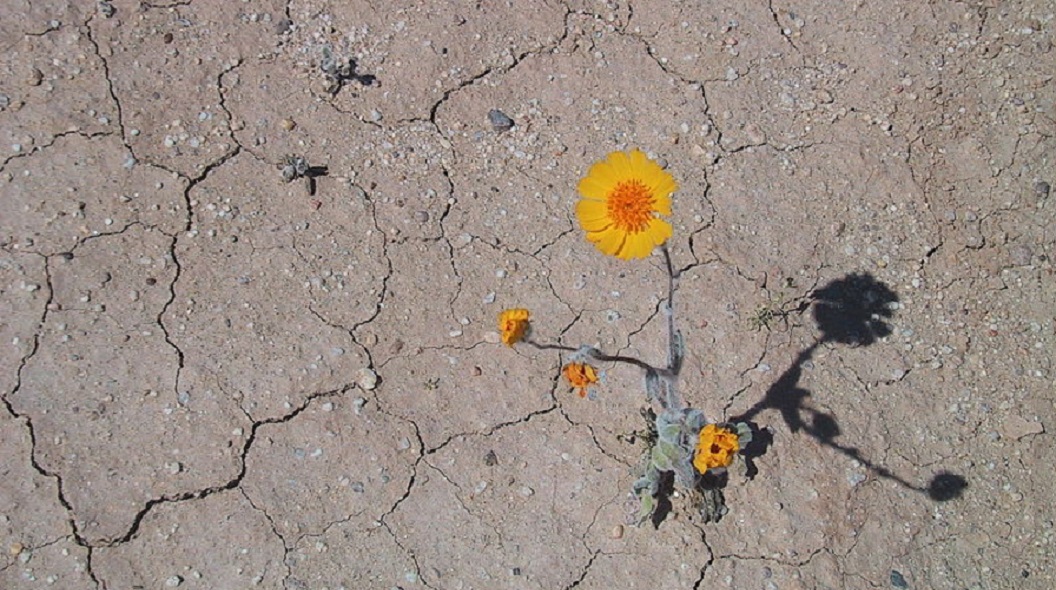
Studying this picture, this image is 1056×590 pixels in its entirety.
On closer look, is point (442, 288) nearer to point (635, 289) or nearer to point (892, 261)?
point (635, 289)

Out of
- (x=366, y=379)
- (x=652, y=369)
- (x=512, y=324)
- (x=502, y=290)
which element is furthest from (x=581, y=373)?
(x=366, y=379)

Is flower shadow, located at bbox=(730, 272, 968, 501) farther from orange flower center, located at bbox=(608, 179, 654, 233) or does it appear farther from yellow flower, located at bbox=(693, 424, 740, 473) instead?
orange flower center, located at bbox=(608, 179, 654, 233)

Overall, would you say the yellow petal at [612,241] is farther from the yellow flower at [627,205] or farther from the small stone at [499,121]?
the small stone at [499,121]

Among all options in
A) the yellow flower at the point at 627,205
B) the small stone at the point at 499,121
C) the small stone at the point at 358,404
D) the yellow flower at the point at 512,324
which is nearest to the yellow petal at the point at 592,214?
the yellow flower at the point at 627,205

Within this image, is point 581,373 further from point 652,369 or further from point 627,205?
point 627,205

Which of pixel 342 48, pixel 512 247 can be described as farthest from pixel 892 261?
pixel 342 48
